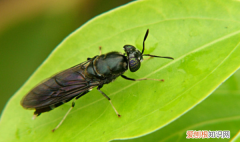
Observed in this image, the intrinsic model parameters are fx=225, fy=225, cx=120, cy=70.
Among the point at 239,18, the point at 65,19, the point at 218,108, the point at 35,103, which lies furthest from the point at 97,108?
the point at 65,19

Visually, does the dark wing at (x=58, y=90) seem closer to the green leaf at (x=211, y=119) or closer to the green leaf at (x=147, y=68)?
the green leaf at (x=147, y=68)

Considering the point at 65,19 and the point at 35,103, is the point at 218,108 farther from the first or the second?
the point at 65,19

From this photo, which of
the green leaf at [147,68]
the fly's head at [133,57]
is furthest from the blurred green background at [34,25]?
the fly's head at [133,57]

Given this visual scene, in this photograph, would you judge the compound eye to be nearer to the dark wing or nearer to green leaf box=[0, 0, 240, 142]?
green leaf box=[0, 0, 240, 142]

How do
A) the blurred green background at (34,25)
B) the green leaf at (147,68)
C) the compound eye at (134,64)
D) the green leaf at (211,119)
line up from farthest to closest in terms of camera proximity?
1. the blurred green background at (34,25)
2. the green leaf at (211,119)
3. the compound eye at (134,64)
4. the green leaf at (147,68)

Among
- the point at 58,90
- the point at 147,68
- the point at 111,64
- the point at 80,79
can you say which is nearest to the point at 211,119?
the point at 147,68

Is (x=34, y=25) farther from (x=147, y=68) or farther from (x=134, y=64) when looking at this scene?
(x=147, y=68)

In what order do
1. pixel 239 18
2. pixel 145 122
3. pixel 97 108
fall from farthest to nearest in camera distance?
pixel 97 108 → pixel 239 18 → pixel 145 122
